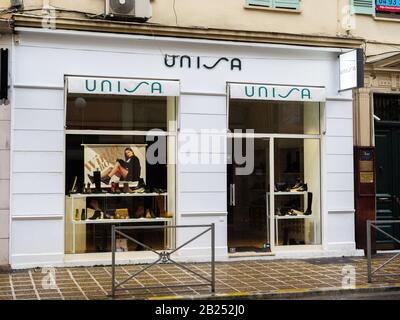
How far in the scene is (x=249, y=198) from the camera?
12.0 m

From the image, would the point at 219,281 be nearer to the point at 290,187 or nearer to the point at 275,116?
the point at 290,187

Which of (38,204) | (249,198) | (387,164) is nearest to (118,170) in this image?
(38,204)

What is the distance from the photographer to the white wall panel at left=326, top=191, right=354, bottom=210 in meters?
12.1

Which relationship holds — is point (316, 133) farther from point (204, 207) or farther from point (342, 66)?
point (204, 207)

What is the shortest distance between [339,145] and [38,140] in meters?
5.97

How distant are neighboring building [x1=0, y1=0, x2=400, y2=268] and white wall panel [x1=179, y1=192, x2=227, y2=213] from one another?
28 millimetres

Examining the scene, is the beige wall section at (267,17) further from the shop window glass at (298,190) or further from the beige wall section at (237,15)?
the shop window glass at (298,190)

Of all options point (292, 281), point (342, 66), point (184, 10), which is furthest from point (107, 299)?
point (342, 66)

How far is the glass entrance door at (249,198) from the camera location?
1178 cm

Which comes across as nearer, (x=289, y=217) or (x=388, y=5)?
(x=289, y=217)

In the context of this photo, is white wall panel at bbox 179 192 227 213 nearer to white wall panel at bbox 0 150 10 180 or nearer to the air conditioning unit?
white wall panel at bbox 0 150 10 180

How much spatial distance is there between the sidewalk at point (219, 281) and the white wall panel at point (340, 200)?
49.0 inches

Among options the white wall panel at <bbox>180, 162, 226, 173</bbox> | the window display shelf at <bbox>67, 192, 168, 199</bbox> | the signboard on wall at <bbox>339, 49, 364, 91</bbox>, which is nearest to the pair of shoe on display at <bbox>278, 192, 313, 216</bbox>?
the white wall panel at <bbox>180, 162, 226, 173</bbox>

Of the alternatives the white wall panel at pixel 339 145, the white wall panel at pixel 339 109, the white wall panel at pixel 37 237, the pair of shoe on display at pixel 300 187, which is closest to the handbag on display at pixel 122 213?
the white wall panel at pixel 37 237
